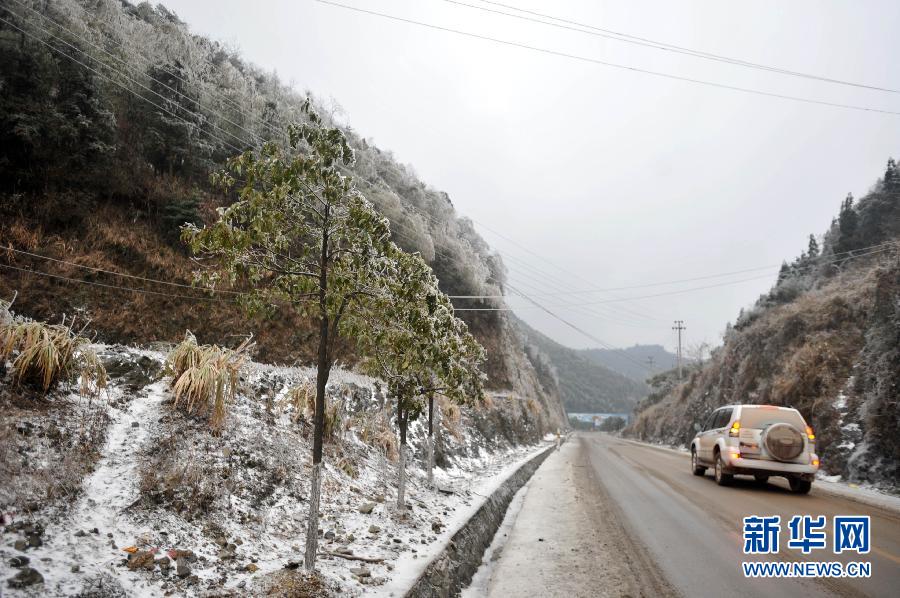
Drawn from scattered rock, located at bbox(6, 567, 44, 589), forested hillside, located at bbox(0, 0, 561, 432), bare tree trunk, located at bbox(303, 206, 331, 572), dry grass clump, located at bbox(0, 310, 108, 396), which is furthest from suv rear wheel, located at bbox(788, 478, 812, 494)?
forested hillside, located at bbox(0, 0, 561, 432)

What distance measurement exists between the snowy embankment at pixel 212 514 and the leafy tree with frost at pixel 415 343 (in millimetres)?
1115

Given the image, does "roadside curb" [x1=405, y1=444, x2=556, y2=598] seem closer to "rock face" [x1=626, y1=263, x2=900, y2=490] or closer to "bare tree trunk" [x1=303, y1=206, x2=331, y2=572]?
"bare tree trunk" [x1=303, y1=206, x2=331, y2=572]

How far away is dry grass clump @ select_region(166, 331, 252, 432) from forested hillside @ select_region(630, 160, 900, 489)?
14.6m

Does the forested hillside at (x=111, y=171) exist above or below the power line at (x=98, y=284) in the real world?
Answer: above

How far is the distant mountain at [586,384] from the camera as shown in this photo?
444ft

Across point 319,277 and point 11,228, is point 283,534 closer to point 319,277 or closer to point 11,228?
point 319,277

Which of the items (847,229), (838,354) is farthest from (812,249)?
(838,354)

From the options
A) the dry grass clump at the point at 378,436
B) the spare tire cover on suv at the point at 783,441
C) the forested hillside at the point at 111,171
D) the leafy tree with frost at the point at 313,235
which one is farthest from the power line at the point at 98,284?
the spare tire cover on suv at the point at 783,441

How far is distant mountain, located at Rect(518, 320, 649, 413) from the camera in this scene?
135 metres

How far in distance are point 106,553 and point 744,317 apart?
45.4 metres

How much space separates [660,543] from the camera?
6.51 m

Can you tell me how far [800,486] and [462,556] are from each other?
8928mm

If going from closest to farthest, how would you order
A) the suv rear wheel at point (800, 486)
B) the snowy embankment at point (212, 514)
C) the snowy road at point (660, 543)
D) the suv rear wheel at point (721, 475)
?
the snowy embankment at point (212, 514), the snowy road at point (660, 543), the suv rear wheel at point (800, 486), the suv rear wheel at point (721, 475)

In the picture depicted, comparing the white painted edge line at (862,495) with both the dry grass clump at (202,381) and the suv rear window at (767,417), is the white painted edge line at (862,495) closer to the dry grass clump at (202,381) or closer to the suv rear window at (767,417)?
the suv rear window at (767,417)
